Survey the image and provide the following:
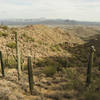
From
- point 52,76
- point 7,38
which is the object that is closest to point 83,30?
point 7,38

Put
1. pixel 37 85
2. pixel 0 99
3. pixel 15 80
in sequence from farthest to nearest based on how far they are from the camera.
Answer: pixel 15 80
pixel 37 85
pixel 0 99

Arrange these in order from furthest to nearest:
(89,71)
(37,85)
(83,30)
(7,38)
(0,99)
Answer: (83,30) < (7,38) < (37,85) < (89,71) < (0,99)

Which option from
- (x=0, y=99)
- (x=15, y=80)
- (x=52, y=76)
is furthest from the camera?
(x=52, y=76)

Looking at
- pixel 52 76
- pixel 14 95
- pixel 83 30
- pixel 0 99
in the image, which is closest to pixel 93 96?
pixel 14 95

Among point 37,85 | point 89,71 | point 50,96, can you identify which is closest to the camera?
point 50,96

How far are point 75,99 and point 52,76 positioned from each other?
4.59 metres

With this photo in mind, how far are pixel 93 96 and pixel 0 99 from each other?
13.3 ft

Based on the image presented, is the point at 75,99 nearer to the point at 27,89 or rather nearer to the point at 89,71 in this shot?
the point at 89,71

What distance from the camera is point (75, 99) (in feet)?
20.0

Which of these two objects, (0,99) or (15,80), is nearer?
(0,99)

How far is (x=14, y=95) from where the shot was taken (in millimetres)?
6699

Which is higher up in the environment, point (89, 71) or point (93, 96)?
point (89, 71)

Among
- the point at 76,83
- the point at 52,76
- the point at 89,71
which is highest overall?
the point at 89,71

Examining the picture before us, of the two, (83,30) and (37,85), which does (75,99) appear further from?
(83,30)
